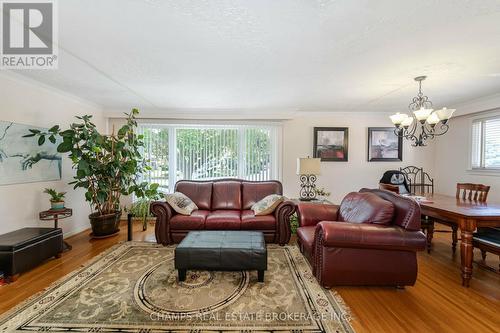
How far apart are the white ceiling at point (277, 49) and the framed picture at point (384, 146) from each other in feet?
3.79

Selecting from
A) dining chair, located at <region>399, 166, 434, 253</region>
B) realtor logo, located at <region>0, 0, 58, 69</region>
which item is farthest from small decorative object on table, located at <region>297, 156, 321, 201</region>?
realtor logo, located at <region>0, 0, 58, 69</region>

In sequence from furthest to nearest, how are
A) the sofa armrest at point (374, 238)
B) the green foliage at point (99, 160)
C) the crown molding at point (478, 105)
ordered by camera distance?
1. the crown molding at point (478, 105)
2. the green foliage at point (99, 160)
3. the sofa armrest at point (374, 238)

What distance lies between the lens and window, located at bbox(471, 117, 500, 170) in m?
3.81

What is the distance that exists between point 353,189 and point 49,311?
517cm

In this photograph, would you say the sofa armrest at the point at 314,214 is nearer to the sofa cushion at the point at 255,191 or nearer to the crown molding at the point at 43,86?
the sofa cushion at the point at 255,191

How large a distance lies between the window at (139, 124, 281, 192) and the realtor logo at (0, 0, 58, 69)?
7.71 feet

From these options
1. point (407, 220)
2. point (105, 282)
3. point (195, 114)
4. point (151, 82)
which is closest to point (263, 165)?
point (195, 114)

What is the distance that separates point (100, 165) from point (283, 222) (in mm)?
3099

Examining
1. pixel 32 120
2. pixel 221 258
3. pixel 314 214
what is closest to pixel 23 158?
pixel 32 120

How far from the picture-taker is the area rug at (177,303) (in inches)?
69.0

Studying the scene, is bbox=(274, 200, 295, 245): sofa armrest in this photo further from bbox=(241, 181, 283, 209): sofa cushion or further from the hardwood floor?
the hardwood floor

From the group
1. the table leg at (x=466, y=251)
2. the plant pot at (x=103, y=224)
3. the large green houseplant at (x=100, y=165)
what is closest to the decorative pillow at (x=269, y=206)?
the large green houseplant at (x=100, y=165)

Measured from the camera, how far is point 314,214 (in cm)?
312

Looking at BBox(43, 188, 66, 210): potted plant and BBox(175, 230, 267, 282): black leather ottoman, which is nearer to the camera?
BBox(175, 230, 267, 282): black leather ottoman
